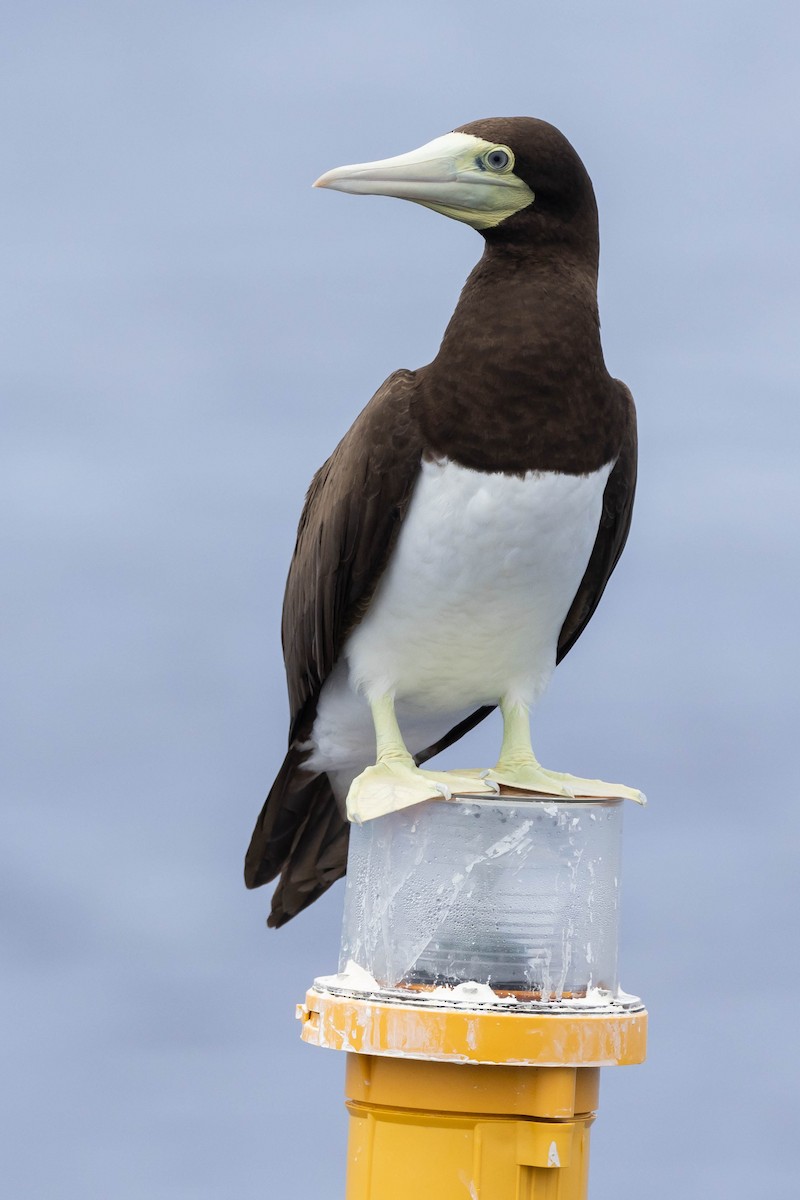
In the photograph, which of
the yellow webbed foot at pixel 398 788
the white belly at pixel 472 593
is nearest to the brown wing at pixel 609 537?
the white belly at pixel 472 593

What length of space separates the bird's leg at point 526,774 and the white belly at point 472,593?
3.5 inches

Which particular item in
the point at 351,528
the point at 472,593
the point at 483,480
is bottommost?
the point at 472,593

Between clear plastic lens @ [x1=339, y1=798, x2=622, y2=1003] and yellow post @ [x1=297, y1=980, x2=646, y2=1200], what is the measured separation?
0.59ft

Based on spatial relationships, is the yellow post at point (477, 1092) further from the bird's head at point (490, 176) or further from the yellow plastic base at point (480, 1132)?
the bird's head at point (490, 176)

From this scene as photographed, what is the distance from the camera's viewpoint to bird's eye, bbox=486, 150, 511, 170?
620 centimetres

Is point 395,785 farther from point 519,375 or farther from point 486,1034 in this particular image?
point 519,375

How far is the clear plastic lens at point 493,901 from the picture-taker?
19.0 feet

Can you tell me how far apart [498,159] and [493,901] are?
254 centimetres

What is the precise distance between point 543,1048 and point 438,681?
158 cm

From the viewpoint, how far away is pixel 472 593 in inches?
247

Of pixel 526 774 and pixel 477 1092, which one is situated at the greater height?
pixel 526 774

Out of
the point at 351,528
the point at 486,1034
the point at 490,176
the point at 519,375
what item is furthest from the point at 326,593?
the point at 486,1034

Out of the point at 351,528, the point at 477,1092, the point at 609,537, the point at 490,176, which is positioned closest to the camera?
the point at 477,1092

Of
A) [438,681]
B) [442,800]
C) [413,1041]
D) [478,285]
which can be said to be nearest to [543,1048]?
[413,1041]
